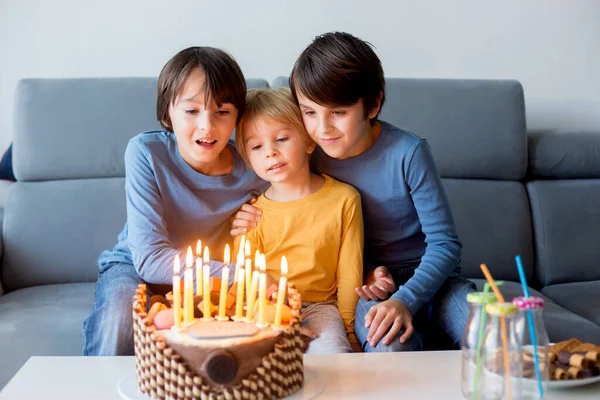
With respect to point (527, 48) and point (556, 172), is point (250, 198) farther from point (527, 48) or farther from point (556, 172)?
point (527, 48)

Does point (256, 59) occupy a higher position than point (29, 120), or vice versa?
point (256, 59)

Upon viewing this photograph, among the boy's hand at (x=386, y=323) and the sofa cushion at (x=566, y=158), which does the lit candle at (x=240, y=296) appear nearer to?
the boy's hand at (x=386, y=323)

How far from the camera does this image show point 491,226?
7.96ft

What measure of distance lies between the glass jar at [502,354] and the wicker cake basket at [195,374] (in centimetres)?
30

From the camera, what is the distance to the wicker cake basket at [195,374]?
1.14 metres

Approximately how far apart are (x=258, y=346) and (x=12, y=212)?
1.45 metres

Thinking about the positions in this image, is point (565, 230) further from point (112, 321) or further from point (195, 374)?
point (195, 374)

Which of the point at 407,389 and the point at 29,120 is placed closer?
the point at 407,389

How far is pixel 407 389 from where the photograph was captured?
124 centimetres

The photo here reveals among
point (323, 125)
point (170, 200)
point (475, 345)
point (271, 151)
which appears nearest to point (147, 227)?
point (170, 200)

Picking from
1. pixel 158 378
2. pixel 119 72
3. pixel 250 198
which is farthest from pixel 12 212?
pixel 158 378

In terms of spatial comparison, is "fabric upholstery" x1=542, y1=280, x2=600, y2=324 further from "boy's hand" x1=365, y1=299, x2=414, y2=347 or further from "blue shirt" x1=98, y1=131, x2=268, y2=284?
"blue shirt" x1=98, y1=131, x2=268, y2=284

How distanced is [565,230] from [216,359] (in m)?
1.66

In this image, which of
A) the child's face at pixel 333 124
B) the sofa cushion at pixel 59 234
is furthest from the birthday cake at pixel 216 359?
the sofa cushion at pixel 59 234
